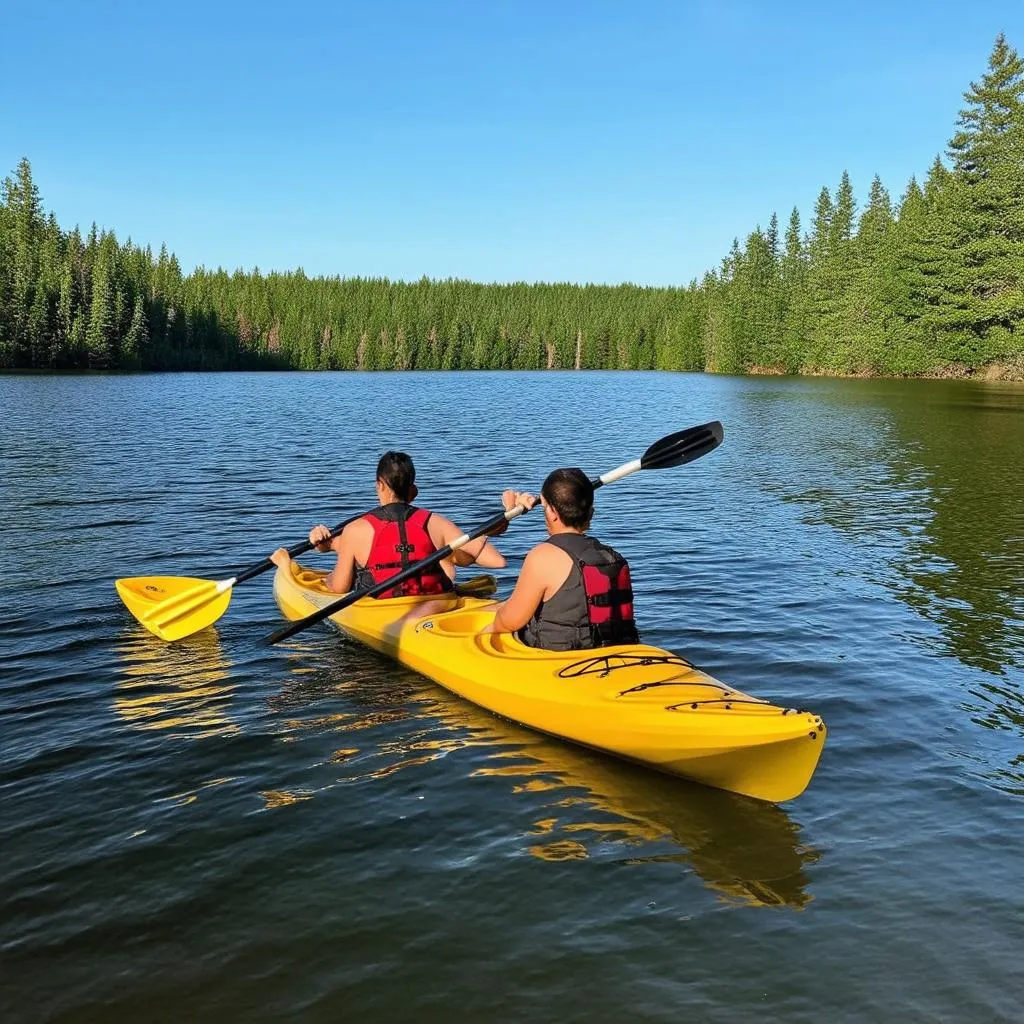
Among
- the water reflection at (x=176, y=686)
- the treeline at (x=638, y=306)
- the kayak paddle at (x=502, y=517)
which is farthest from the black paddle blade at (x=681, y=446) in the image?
the treeline at (x=638, y=306)

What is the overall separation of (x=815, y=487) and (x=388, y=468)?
1357 cm

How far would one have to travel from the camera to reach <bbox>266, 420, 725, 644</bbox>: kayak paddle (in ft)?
27.1

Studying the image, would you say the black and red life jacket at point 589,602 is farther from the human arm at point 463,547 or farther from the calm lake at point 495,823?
the human arm at point 463,547

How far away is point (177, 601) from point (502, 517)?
3.33 meters

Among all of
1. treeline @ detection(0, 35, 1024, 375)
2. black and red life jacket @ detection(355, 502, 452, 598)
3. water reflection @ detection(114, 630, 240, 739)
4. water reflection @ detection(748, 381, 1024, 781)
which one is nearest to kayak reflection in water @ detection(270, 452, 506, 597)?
black and red life jacket @ detection(355, 502, 452, 598)

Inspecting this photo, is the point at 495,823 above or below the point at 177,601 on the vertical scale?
below

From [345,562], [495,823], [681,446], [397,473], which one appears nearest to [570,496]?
[495,823]

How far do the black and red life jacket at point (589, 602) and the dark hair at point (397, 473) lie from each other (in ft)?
7.24

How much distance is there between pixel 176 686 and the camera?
7.94 m

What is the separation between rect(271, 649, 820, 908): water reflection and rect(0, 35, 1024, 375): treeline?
51921 millimetres

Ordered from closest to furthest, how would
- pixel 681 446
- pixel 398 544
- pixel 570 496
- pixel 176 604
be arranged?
pixel 570 496, pixel 398 544, pixel 681 446, pixel 176 604

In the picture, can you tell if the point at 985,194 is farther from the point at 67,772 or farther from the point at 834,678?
the point at 67,772

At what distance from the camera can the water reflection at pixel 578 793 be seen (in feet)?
16.5

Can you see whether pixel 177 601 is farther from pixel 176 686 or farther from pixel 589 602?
pixel 589 602
